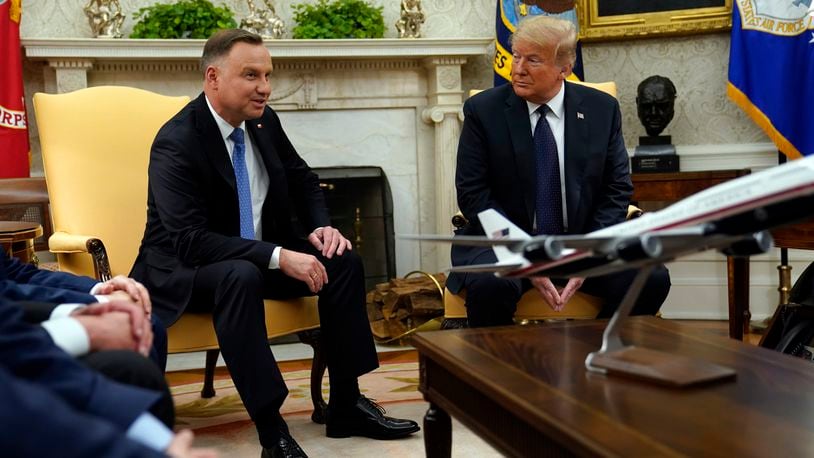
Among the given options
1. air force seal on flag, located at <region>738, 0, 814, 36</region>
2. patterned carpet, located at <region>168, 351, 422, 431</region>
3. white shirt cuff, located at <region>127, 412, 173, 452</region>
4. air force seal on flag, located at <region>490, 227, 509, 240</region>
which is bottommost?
patterned carpet, located at <region>168, 351, 422, 431</region>

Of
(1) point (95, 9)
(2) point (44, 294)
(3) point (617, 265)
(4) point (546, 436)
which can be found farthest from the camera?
(1) point (95, 9)

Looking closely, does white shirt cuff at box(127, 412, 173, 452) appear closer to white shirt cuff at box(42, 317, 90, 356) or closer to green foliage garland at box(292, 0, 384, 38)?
white shirt cuff at box(42, 317, 90, 356)

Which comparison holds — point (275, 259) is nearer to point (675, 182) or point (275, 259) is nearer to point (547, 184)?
point (547, 184)

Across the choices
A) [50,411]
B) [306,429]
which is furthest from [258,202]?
[50,411]

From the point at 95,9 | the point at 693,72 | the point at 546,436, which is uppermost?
the point at 95,9

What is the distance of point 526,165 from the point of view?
3131 mm

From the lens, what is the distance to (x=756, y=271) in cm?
512

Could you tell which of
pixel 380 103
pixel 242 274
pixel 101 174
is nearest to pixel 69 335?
pixel 242 274

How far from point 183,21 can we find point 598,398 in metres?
3.86

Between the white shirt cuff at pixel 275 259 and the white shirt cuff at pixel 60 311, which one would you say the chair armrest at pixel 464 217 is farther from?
the white shirt cuff at pixel 60 311

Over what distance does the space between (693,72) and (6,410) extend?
4886mm

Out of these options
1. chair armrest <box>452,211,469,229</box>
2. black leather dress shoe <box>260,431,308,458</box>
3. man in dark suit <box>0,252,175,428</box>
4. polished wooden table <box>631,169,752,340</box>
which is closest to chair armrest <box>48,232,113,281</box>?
black leather dress shoe <box>260,431,308,458</box>

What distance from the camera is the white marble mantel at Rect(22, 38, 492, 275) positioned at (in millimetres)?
4965

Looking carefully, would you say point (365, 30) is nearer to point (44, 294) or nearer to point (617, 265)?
point (44, 294)
